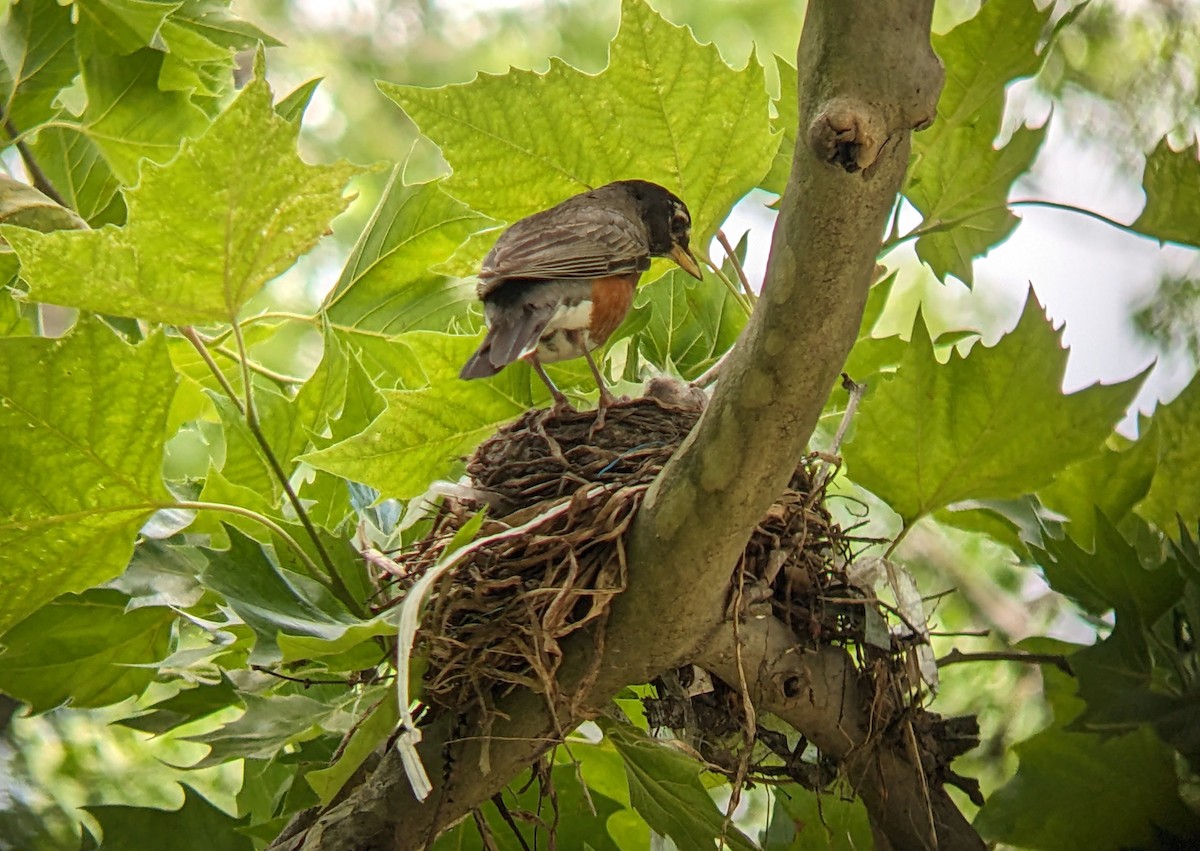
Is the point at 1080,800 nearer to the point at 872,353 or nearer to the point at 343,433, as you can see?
the point at 872,353

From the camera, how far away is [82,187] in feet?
7.08

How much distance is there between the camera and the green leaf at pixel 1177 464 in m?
1.62

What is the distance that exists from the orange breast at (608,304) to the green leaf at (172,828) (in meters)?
0.91

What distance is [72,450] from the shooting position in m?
1.40

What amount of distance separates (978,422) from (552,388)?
685mm

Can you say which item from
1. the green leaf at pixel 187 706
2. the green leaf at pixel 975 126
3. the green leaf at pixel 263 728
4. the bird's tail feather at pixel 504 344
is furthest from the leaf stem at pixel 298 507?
the green leaf at pixel 975 126

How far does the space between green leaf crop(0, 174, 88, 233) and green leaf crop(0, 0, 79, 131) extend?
0.41 metres

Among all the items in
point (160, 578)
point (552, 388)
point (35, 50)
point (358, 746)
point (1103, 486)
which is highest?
point (35, 50)

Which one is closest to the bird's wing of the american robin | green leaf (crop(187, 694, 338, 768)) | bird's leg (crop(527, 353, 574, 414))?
the american robin

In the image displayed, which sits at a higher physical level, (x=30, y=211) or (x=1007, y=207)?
(x=1007, y=207)

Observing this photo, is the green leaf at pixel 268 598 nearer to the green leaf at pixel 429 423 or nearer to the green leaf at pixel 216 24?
the green leaf at pixel 429 423

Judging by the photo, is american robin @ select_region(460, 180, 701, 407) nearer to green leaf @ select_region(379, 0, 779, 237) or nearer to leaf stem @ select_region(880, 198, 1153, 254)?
green leaf @ select_region(379, 0, 779, 237)

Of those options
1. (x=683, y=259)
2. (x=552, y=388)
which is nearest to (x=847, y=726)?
(x=552, y=388)

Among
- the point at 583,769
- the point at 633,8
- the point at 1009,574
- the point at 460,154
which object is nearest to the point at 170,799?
the point at 583,769
